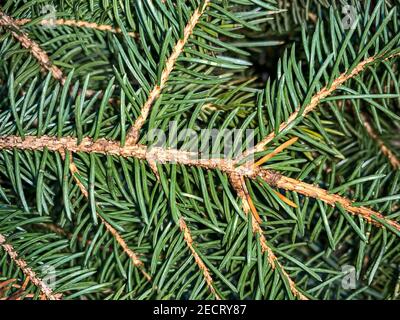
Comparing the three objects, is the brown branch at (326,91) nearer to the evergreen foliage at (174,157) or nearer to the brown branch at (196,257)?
the evergreen foliage at (174,157)

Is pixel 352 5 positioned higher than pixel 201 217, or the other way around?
pixel 352 5

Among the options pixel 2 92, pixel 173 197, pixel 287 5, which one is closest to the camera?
pixel 173 197

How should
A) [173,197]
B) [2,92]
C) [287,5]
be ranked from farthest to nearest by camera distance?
[287,5] → [2,92] → [173,197]

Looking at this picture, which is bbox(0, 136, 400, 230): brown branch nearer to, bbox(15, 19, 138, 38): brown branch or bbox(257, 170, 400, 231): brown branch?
bbox(257, 170, 400, 231): brown branch

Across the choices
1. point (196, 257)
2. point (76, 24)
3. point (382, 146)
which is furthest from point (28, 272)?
point (382, 146)

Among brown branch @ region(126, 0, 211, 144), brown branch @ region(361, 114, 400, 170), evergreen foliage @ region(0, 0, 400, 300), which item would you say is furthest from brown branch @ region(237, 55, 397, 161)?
brown branch @ region(361, 114, 400, 170)

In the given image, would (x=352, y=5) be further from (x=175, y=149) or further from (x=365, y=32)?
(x=175, y=149)

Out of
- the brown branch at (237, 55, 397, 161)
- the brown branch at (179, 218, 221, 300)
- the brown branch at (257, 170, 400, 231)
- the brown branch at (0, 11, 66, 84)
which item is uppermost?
the brown branch at (0, 11, 66, 84)
